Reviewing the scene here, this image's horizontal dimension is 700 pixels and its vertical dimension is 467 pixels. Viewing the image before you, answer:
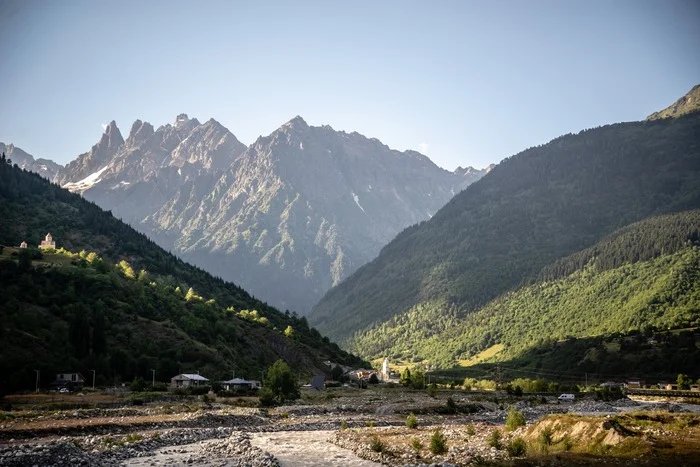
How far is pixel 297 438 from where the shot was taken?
58.5m

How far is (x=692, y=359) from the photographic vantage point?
16012 cm

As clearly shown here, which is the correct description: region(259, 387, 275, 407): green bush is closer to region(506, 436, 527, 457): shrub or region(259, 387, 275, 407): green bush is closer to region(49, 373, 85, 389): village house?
region(49, 373, 85, 389): village house

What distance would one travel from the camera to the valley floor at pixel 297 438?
3700 cm

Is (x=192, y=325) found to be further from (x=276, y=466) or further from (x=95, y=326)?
(x=276, y=466)

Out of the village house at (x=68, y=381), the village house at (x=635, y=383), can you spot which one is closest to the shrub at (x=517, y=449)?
the village house at (x=68, y=381)

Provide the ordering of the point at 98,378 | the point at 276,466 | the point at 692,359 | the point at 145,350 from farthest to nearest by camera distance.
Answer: the point at 692,359 < the point at 145,350 < the point at 98,378 < the point at 276,466

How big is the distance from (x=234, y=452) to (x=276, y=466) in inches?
314

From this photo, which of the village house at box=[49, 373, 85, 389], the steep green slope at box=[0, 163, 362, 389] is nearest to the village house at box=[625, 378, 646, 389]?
the steep green slope at box=[0, 163, 362, 389]

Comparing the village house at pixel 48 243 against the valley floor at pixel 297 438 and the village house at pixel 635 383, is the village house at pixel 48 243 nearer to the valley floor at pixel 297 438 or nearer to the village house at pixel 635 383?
the valley floor at pixel 297 438

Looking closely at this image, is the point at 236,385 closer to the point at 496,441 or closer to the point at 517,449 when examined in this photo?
the point at 496,441

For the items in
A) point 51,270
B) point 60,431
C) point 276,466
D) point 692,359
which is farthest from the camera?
point 692,359

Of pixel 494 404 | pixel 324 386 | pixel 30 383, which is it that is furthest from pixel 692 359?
pixel 30 383

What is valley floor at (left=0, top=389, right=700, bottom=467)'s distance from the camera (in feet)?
121

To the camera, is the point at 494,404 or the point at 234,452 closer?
the point at 234,452
